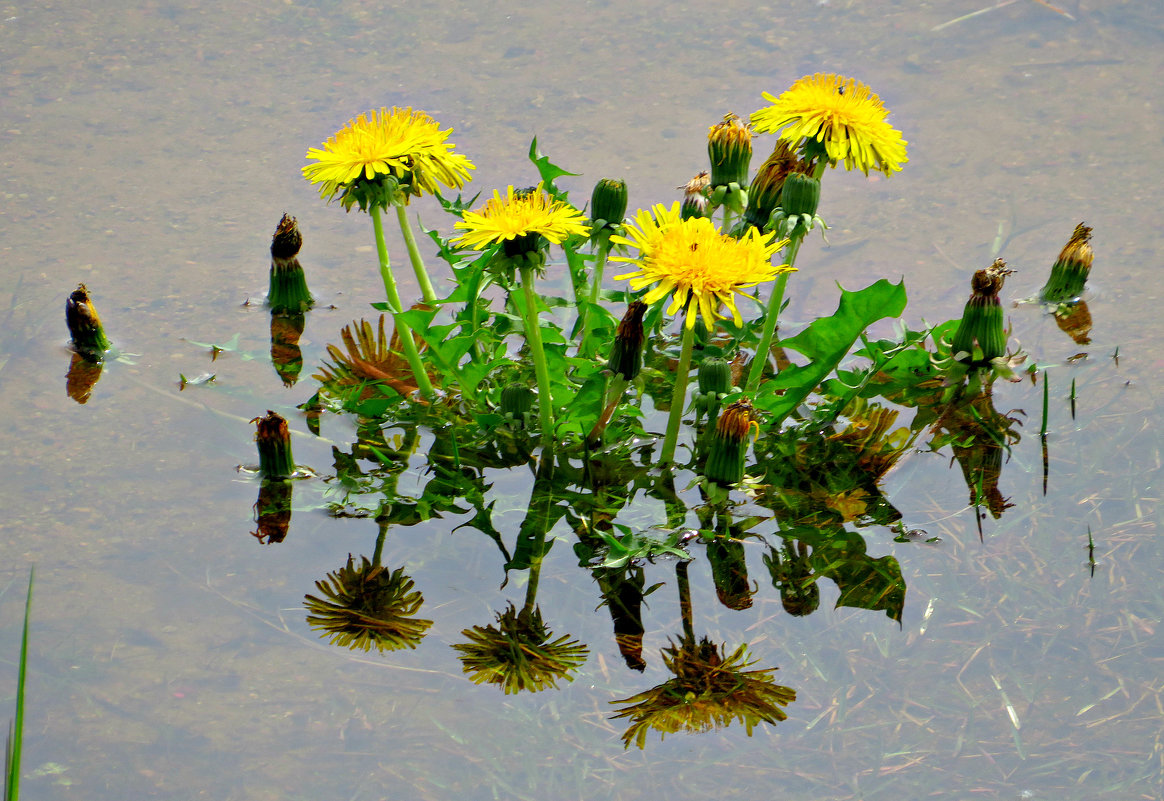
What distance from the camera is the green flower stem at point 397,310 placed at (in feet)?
9.55

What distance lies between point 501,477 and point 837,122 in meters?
1.16

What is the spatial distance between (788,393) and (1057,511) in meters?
0.69

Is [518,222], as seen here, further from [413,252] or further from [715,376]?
[715,376]

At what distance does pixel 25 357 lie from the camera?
134 inches

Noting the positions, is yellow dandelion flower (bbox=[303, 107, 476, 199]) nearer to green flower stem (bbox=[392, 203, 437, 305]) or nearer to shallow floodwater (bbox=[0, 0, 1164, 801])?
green flower stem (bbox=[392, 203, 437, 305])

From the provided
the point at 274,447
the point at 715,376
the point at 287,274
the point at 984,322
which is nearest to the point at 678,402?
the point at 715,376

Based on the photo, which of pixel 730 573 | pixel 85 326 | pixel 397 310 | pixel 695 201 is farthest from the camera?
pixel 85 326

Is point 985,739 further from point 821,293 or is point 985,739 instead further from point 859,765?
point 821,293

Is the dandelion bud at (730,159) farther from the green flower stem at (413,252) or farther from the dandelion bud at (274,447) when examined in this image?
the dandelion bud at (274,447)

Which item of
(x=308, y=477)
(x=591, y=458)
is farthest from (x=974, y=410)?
(x=308, y=477)

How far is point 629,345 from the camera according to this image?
2.73m

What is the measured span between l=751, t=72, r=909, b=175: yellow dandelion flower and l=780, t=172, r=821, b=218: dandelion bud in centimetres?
8

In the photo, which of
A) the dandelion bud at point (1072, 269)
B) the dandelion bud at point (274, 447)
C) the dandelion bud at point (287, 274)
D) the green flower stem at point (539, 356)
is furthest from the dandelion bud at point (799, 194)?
the dandelion bud at point (287, 274)

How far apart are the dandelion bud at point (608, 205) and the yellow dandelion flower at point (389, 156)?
1.13 feet
